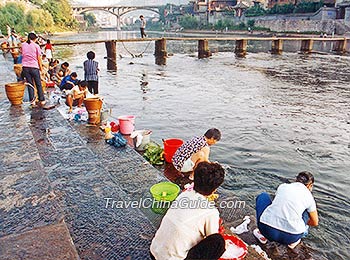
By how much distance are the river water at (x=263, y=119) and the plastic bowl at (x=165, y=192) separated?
135cm

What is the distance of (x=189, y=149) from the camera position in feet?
15.8

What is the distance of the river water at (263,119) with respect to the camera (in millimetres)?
5555

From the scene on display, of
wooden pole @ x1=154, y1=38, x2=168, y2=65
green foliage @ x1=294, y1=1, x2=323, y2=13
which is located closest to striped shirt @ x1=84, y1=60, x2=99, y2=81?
wooden pole @ x1=154, y1=38, x2=168, y2=65

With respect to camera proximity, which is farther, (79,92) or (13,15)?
(13,15)

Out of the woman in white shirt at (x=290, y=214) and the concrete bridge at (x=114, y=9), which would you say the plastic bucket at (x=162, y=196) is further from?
the concrete bridge at (x=114, y=9)

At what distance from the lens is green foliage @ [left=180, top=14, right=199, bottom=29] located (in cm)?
8881

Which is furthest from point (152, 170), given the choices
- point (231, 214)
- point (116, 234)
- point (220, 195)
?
point (116, 234)

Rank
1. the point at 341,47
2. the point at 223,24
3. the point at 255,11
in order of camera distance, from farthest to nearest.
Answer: the point at 223,24 < the point at 255,11 < the point at 341,47

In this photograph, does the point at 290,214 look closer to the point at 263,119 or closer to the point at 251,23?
the point at 263,119

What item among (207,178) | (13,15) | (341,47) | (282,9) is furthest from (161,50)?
(282,9)

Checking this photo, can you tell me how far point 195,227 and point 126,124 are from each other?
188 inches

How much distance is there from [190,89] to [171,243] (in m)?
12.9

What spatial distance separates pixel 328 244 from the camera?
4.16 metres

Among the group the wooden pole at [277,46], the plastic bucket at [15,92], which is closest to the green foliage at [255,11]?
the wooden pole at [277,46]
